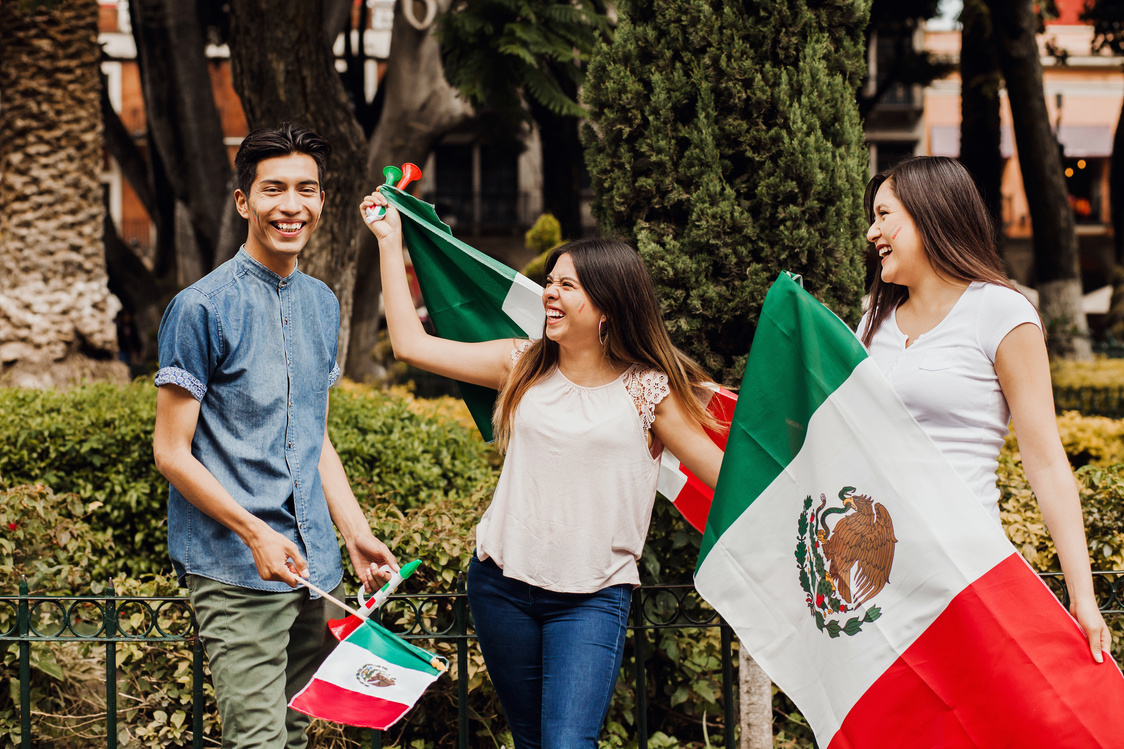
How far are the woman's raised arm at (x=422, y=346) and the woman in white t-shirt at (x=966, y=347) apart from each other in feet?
3.57

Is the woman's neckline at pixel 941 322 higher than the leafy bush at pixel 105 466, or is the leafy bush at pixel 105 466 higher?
the woman's neckline at pixel 941 322

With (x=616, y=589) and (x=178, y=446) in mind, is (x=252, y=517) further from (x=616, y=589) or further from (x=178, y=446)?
(x=616, y=589)

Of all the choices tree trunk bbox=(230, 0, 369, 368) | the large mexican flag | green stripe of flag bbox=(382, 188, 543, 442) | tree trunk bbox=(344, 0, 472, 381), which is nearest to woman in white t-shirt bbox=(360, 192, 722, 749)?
the large mexican flag

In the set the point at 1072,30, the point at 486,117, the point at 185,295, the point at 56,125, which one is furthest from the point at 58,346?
the point at 1072,30

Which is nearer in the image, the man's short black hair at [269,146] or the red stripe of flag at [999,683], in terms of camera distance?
the red stripe of flag at [999,683]

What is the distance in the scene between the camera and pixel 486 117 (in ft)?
38.5

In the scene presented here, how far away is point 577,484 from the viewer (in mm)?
2516

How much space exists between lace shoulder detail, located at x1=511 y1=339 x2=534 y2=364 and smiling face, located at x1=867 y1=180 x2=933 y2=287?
40.2 inches

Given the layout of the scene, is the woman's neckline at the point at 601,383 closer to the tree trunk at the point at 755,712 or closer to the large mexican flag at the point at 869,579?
the large mexican flag at the point at 869,579

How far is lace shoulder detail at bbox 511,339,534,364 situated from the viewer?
2854 millimetres

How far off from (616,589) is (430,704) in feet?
4.46

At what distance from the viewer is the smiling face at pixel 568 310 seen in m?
2.60

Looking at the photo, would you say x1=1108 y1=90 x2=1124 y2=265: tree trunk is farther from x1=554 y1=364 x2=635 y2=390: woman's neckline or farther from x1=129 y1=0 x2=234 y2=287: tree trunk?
x1=554 y1=364 x2=635 y2=390: woman's neckline

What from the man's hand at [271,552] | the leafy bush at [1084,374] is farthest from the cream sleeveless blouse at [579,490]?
the leafy bush at [1084,374]
